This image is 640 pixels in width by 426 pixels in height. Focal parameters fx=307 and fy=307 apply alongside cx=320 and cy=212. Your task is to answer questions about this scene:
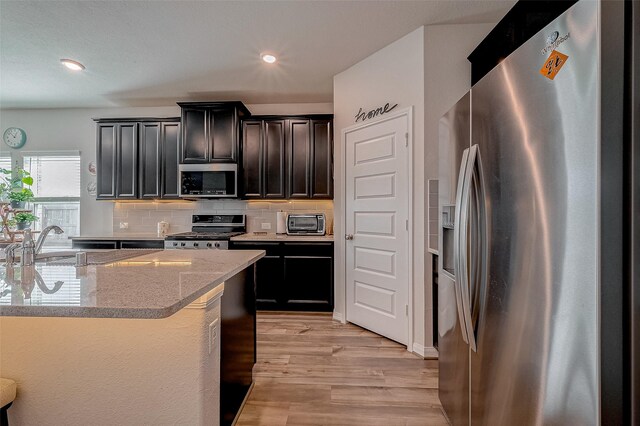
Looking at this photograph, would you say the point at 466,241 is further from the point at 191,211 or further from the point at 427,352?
the point at 191,211

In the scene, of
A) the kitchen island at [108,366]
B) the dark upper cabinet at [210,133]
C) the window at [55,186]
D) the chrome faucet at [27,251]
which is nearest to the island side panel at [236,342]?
the kitchen island at [108,366]

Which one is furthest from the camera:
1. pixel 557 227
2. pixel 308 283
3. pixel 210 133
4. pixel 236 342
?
pixel 210 133

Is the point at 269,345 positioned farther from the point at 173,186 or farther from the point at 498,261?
the point at 173,186

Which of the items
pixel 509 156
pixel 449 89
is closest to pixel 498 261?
pixel 509 156

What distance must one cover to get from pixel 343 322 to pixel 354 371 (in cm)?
105

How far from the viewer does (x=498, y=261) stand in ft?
3.62

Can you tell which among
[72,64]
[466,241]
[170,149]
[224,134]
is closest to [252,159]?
[224,134]

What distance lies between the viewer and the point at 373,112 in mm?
3146

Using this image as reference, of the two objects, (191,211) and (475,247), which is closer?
(475,247)

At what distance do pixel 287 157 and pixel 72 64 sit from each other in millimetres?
2502

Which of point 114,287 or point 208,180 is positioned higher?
point 208,180

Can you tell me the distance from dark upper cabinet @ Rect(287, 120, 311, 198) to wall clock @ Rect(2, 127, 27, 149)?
404cm

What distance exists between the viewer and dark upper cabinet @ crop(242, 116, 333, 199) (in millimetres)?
4004

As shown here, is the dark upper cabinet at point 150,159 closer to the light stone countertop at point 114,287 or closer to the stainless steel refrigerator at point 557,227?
the light stone countertop at point 114,287
